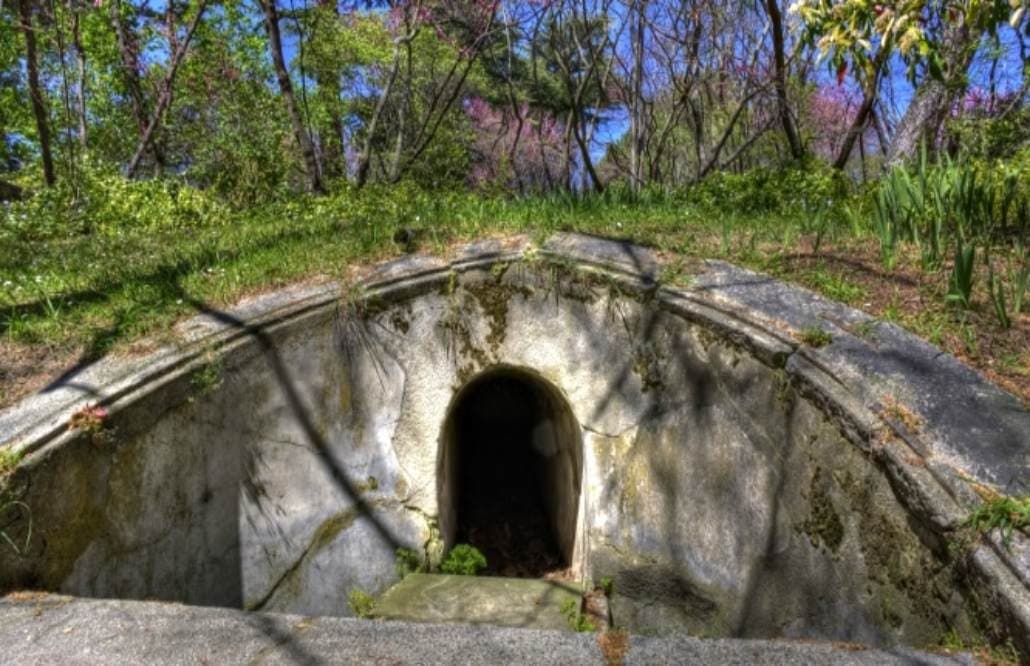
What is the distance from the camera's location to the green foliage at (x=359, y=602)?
3.88m

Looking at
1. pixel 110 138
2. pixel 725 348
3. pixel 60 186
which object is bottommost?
pixel 725 348

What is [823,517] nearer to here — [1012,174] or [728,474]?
[728,474]

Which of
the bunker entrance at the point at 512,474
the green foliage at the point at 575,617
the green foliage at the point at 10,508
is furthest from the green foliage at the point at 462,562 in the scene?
the green foliage at the point at 10,508

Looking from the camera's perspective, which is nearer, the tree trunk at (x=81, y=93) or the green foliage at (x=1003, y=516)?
the green foliage at (x=1003, y=516)

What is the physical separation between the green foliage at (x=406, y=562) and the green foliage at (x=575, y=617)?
37.6 inches

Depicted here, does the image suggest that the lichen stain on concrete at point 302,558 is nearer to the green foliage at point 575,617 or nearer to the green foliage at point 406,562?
the green foliage at point 406,562

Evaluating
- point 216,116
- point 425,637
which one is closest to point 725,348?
point 425,637

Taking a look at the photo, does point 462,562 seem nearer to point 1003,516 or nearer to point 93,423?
point 93,423

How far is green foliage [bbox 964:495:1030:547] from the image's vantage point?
6.67 feet

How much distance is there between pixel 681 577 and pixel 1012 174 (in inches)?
102

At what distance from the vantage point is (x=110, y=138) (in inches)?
514

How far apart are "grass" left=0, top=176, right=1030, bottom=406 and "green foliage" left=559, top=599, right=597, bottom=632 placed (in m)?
1.71

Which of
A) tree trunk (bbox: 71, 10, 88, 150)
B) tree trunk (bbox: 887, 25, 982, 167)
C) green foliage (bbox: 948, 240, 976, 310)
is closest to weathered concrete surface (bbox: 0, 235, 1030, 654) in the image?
green foliage (bbox: 948, 240, 976, 310)

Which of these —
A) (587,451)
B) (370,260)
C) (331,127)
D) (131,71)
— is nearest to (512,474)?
(587,451)
